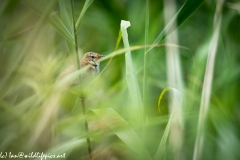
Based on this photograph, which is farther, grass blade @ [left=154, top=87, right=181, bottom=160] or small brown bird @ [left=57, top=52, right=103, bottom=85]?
small brown bird @ [left=57, top=52, right=103, bottom=85]

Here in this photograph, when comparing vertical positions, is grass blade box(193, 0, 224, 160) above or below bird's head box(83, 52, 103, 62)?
below

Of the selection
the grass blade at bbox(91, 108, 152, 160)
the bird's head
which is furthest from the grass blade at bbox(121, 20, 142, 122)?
the bird's head

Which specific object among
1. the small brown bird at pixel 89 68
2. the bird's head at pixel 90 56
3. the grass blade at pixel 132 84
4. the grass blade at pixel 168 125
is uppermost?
the bird's head at pixel 90 56

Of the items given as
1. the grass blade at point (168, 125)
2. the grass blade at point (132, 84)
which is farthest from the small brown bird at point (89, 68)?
the grass blade at point (168, 125)

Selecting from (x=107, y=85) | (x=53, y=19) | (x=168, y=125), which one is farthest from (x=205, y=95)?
(x=53, y=19)

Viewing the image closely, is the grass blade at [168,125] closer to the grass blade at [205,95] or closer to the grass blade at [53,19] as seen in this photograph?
the grass blade at [205,95]

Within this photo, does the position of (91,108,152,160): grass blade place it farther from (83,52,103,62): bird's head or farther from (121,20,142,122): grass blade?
(83,52,103,62): bird's head

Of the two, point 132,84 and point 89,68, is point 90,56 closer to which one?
point 89,68

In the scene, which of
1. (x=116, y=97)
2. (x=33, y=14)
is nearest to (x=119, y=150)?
(x=116, y=97)

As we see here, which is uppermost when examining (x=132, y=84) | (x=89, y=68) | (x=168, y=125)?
(x=89, y=68)
